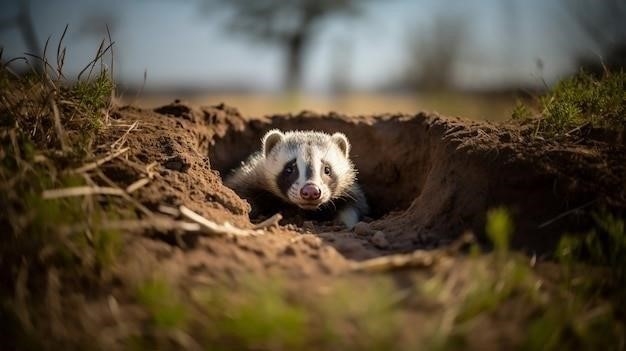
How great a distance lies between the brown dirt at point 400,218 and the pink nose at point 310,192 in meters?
0.39

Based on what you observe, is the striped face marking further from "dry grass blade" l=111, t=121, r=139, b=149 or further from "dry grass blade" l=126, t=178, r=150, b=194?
"dry grass blade" l=126, t=178, r=150, b=194

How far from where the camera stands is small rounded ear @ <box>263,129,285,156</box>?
5.40 meters

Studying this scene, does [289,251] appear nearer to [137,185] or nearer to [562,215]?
[137,185]

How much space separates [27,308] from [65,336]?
A: 11.5 inches

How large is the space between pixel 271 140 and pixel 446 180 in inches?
90.2

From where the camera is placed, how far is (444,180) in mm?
3844

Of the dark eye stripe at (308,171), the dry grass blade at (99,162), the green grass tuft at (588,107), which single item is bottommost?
the dark eye stripe at (308,171)

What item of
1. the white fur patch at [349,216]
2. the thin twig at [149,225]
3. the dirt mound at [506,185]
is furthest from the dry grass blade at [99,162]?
the white fur patch at [349,216]

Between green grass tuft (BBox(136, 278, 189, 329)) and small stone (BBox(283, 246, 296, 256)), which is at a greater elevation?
small stone (BBox(283, 246, 296, 256))

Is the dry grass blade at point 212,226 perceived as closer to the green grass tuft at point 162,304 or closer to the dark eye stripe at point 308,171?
the green grass tuft at point 162,304

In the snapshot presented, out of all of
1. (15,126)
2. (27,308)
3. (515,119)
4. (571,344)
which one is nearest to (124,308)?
(27,308)

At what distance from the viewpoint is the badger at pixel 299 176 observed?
5121 millimetres

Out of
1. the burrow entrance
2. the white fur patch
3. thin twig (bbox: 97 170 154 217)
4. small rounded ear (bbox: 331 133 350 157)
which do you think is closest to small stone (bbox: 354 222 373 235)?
the burrow entrance

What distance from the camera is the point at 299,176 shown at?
4984mm
